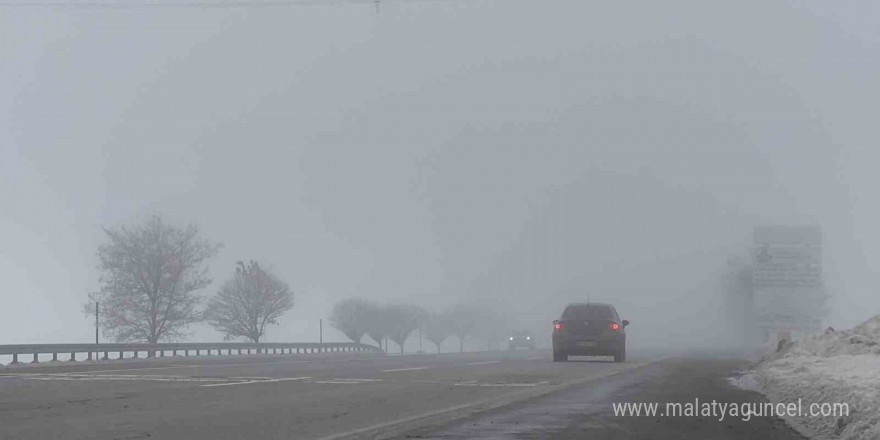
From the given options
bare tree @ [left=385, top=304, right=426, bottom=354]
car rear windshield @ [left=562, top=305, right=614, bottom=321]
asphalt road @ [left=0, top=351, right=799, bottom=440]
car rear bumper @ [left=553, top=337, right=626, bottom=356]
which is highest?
bare tree @ [left=385, top=304, right=426, bottom=354]

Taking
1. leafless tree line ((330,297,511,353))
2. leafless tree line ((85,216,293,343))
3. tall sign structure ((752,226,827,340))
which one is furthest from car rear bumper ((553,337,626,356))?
leafless tree line ((330,297,511,353))

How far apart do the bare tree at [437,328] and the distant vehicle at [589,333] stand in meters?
137

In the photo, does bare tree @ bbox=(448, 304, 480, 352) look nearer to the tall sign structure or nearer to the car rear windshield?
the tall sign structure

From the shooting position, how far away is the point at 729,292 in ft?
283

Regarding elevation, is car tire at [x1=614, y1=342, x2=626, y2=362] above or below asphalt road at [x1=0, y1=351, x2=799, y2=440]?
above

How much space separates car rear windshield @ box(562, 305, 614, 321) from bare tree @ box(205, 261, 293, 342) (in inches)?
2714

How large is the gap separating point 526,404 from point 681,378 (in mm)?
8424

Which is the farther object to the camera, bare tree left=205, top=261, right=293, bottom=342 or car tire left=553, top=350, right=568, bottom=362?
bare tree left=205, top=261, right=293, bottom=342

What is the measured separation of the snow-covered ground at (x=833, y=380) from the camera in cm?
1202

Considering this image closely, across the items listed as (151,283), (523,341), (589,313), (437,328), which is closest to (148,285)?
(151,283)

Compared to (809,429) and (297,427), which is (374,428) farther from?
(809,429)

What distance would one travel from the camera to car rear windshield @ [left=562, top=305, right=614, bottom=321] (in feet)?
111

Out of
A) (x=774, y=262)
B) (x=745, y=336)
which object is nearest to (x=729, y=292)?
Result: (x=745, y=336)

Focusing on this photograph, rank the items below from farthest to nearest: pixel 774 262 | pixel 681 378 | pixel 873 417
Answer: pixel 774 262 < pixel 681 378 < pixel 873 417
